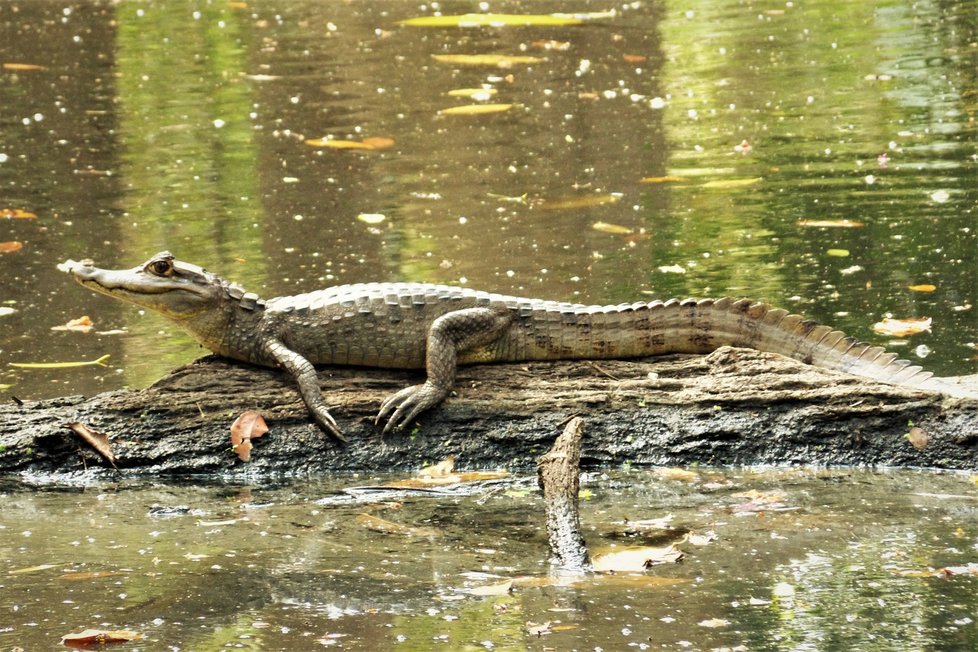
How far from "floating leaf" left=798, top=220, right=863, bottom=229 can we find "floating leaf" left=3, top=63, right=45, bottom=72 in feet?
36.5

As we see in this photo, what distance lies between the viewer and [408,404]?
5.88 meters

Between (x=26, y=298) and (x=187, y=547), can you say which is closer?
(x=187, y=547)

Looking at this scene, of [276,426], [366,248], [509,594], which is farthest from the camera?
[366,248]

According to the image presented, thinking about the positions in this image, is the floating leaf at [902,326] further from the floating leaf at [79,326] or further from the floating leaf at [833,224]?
the floating leaf at [79,326]

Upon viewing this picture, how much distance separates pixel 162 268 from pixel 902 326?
12.7 ft

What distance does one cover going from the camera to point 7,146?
1373 cm

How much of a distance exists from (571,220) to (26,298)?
3.95m

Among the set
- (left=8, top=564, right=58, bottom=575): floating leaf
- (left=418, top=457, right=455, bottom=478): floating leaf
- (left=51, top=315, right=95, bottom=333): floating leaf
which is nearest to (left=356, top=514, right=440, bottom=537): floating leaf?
(left=418, top=457, right=455, bottom=478): floating leaf

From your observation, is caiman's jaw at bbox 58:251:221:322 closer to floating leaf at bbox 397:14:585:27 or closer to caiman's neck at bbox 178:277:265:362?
caiman's neck at bbox 178:277:265:362

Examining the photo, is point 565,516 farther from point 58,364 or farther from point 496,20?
point 496,20

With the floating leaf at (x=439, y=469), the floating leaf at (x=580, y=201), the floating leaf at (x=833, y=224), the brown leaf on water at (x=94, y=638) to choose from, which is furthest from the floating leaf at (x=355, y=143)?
the brown leaf on water at (x=94, y=638)

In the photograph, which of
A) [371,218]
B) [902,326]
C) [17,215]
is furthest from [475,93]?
[902,326]

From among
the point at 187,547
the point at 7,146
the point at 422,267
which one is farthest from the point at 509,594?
the point at 7,146

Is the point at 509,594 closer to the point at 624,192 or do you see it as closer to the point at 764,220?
the point at 764,220
